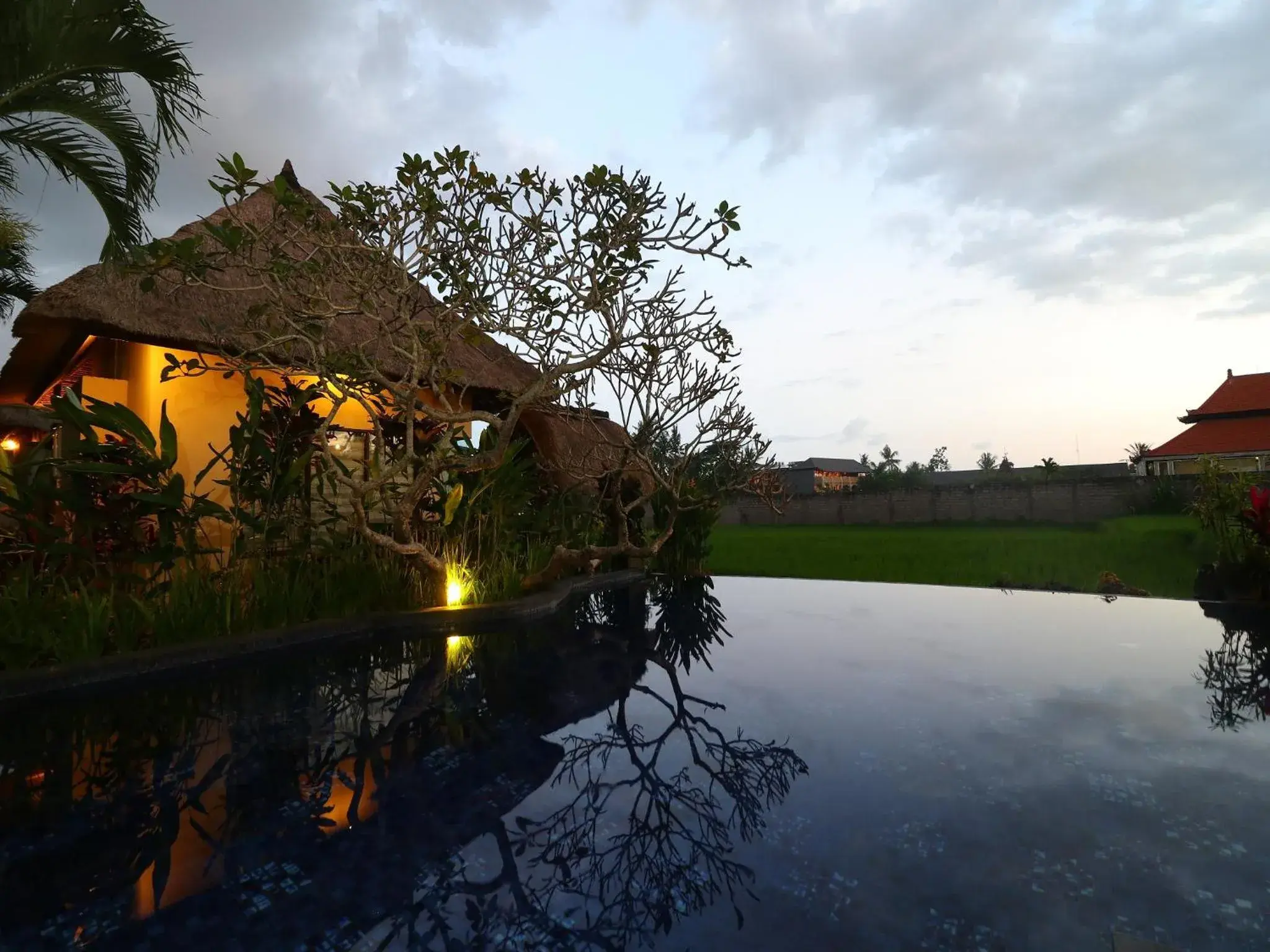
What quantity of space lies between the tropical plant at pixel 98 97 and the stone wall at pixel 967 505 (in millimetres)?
17475

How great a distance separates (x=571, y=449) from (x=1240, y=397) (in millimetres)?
39153

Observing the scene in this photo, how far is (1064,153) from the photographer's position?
10.8 metres

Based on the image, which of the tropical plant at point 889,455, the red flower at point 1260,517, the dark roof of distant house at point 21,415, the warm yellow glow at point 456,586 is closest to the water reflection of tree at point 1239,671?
the red flower at point 1260,517

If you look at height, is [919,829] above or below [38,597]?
below

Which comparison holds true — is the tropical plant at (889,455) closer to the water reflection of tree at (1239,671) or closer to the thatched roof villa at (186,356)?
the thatched roof villa at (186,356)

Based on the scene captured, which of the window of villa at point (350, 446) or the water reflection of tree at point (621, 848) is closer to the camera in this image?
the water reflection of tree at point (621, 848)

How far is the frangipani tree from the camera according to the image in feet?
18.3

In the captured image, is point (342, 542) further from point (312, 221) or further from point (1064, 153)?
point (1064, 153)

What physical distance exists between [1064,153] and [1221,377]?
35944 mm

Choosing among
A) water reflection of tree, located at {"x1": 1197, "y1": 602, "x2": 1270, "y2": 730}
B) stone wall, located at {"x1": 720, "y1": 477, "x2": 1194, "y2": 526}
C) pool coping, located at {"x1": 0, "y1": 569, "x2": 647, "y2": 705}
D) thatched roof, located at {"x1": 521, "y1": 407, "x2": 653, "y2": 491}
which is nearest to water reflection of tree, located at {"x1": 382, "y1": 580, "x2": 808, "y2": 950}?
water reflection of tree, located at {"x1": 1197, "y1": 602, "x2": 1270, "y2": 730}

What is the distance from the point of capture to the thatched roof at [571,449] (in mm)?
9172

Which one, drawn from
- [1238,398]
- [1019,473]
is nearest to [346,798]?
[1238,398]

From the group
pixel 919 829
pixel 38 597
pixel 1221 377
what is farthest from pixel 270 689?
pixel 1221 377

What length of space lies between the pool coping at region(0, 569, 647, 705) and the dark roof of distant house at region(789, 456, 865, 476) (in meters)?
71.7
